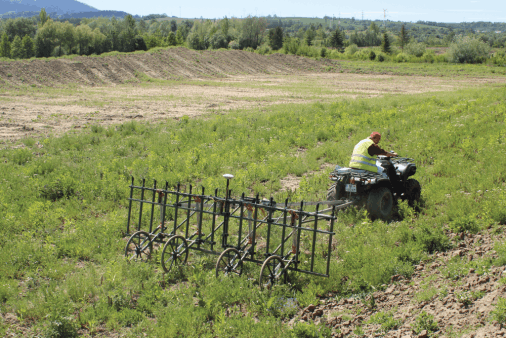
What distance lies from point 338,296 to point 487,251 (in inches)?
100

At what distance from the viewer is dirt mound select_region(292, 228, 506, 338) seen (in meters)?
5.15

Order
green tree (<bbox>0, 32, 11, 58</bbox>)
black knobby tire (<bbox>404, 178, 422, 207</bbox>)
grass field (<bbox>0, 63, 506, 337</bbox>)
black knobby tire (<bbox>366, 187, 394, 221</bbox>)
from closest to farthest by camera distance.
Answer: grass field (<bbox>0, 63, 506, 337</bbox>) < black knobby tire (<bbox>366, 187, 394, 221</bbox>) < black knobby tire (<bbox>404, 178, 422, 207</bbox>) < green tree (<bbox>0, 32, 11, 58</bbox>)

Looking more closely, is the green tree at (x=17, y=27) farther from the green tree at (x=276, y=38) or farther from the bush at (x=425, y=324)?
the bush at (x=425, y=324)

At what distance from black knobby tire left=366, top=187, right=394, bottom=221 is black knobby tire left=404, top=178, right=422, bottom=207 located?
2.50 ft

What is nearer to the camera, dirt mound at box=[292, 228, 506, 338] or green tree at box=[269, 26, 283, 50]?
dirt mound at box=[292, 228, 506, 338]

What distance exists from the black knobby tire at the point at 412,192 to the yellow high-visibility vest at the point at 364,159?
1.20 meters

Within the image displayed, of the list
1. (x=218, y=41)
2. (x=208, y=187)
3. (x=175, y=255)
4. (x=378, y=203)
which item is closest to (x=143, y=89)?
(x=208, y=187)

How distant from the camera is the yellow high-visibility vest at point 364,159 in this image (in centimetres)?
901

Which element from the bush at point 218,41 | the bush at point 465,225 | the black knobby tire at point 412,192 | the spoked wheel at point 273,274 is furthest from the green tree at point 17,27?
the bush at point 465,225

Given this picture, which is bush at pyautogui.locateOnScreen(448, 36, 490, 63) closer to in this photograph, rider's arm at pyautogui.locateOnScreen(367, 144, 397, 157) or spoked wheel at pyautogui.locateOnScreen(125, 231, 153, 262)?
rider's arm at pyautogui.locateOnScreen(367, 144, 397, 157)

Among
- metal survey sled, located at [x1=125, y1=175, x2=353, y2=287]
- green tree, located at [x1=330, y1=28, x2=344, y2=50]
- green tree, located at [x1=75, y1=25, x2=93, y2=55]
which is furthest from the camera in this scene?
green tree, located at [x1=330, y1=28, x2=344, y2=50]

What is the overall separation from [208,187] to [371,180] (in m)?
4.64

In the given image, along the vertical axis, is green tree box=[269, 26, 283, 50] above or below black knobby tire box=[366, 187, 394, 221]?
above

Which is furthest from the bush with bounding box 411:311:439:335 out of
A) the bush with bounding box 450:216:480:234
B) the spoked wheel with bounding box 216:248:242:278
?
the bush with bounding box 450:216:480:234
